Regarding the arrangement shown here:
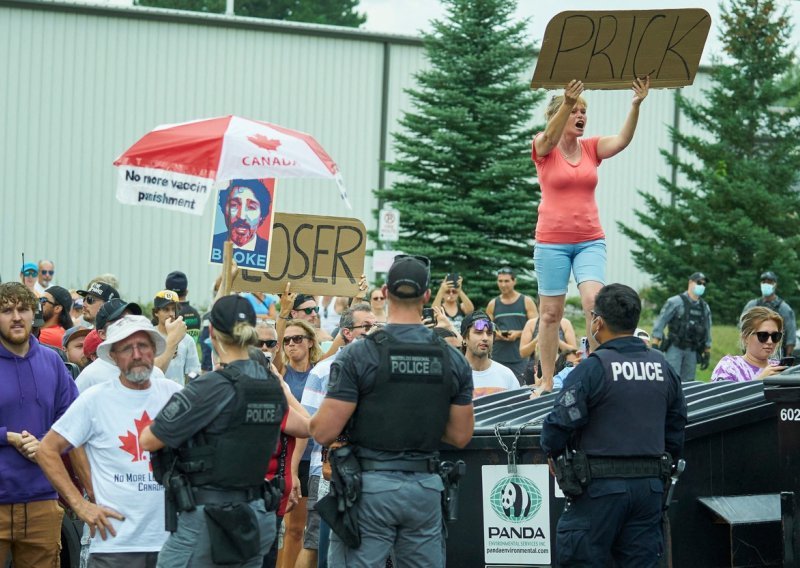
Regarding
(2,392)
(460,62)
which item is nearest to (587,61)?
(2,392)

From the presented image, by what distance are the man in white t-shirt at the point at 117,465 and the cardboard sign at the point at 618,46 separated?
3.29m

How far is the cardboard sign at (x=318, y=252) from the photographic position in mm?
10992

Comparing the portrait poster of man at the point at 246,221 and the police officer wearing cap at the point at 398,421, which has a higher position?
the portrait poster of man at the point at 246,221

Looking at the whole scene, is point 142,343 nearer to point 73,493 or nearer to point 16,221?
point 73,493

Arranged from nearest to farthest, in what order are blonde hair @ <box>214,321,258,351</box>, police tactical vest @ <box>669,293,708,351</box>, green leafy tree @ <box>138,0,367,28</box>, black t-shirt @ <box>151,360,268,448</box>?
black t-shirt @ <box>151,360,268,448</box> → blonde hair @ <box>214,321,258,351</box> → police tactical vest @ <box>669,293,708,351</box> → green leafy tree @ <box>138,0,367,28</box>

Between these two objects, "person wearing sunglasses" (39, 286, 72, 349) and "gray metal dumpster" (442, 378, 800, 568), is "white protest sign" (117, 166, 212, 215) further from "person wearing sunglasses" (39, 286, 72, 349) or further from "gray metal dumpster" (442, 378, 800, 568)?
"gray metal dumpster" (442, 378, 800, 568)

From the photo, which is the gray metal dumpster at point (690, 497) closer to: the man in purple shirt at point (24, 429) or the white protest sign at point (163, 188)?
the man in purple shirt at point (24, 429)

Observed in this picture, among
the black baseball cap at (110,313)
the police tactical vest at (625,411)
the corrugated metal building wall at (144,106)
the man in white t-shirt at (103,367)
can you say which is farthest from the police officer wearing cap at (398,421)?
the corrugated metal building wall at (144,106)

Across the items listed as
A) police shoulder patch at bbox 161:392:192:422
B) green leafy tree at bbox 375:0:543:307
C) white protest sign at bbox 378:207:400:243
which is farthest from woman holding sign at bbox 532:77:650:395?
green leafy tree at bbox 375:0:543:307

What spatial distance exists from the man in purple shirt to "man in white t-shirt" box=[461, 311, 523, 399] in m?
3.93

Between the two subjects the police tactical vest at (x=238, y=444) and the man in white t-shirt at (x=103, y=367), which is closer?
the police tactical vest at (x=238, y=444)

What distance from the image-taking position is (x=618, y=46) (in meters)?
8.30

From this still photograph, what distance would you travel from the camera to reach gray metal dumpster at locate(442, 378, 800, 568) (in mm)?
7473

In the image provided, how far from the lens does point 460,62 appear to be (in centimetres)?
2709
